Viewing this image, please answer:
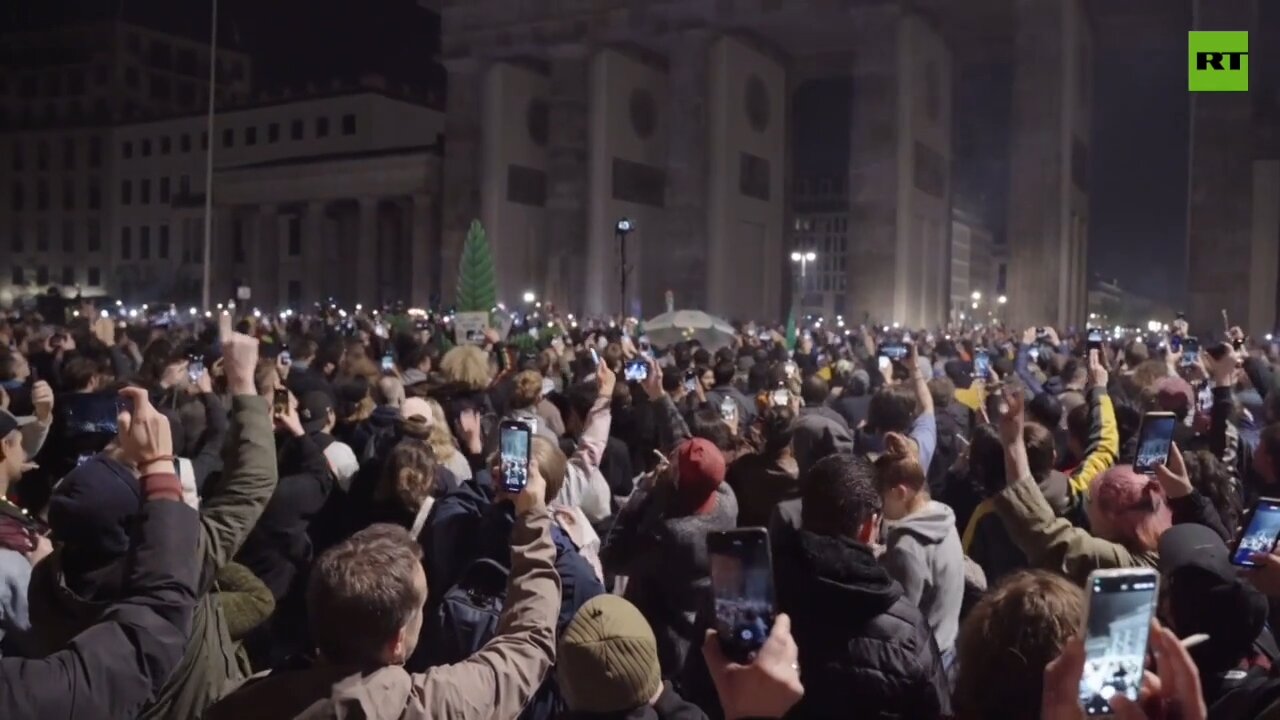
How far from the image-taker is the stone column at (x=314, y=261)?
68.1 metres

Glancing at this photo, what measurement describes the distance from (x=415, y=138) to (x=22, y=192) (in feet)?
129

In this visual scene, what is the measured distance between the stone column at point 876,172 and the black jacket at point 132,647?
1564 inches

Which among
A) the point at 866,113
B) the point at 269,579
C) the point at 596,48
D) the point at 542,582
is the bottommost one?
the point at 269,579

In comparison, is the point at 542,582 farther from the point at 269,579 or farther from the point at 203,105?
the point at 203,105

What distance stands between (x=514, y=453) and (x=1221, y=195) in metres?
37.7

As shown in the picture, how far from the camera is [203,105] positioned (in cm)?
9288

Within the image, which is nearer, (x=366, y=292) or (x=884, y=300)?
(x=884, y=300)

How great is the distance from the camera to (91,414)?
4.66 metres

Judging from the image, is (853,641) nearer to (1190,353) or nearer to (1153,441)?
(1153,441)

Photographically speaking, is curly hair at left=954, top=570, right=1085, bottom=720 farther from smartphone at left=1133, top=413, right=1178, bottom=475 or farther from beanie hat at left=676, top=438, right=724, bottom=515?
beanie hat at left=676, top=438, right=724, bottom=515

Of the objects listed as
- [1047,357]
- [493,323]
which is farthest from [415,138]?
[1047,357]

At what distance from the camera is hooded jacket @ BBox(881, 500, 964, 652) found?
4.48 m

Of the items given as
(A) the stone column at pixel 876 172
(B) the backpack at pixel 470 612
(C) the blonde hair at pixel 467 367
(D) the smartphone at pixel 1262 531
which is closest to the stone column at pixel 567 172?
(A) the stone column at pixel 876 172

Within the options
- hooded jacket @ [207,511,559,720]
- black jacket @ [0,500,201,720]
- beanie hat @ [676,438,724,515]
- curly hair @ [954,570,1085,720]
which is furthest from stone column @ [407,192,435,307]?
curly hair @ [954,570,1085,720]
